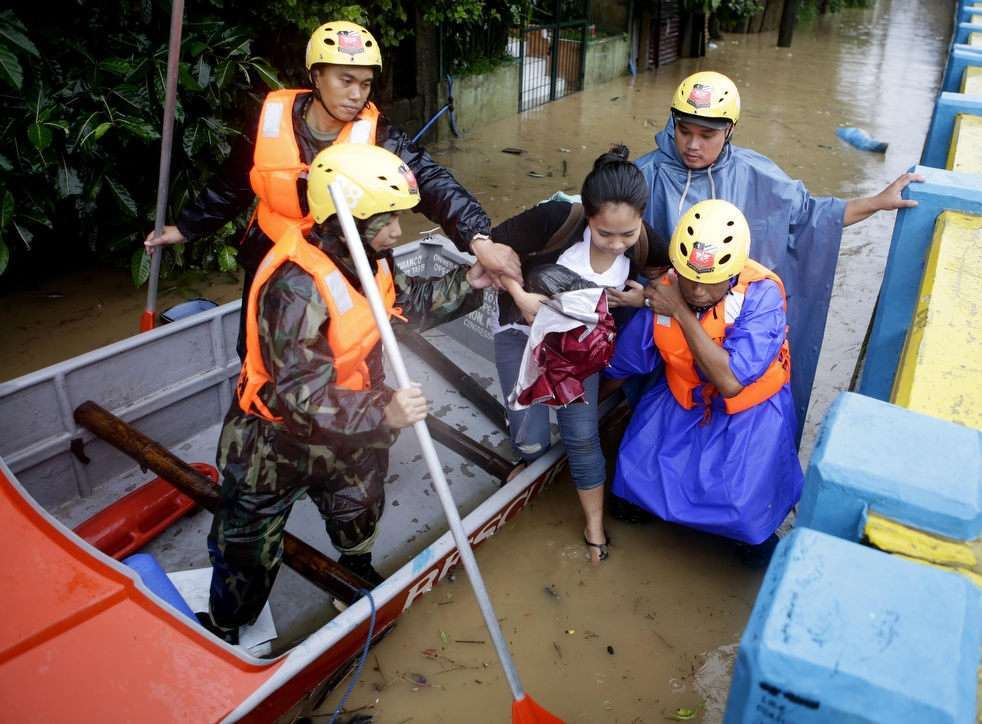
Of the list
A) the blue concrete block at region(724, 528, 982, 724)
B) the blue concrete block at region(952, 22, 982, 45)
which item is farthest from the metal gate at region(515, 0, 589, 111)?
the blue concrete block at region(724, 528, 982, 724)

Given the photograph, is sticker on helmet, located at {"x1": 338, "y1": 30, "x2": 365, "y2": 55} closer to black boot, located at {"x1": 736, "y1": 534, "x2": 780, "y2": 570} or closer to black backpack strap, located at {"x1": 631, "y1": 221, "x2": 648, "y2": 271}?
black backpack strap, located at {"x1": 631, "y1": 221, "x2": 648, "y2": 271}

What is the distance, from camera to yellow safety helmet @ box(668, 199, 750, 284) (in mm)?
2629

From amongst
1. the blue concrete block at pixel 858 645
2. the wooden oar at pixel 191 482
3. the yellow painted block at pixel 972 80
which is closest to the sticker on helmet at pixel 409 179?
the wooden oar at pixel 191 482

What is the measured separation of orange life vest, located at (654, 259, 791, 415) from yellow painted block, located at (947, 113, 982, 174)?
1129mm

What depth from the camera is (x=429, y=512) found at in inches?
143

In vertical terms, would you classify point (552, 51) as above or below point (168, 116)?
below

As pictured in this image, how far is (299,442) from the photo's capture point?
237 cm

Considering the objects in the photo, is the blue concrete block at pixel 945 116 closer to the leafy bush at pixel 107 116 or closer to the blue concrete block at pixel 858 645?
the blue concrete block at pixel 858 645

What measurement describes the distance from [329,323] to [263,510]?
670 millimetres

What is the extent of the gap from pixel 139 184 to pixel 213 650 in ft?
12.5

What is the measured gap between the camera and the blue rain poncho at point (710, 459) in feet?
9.98

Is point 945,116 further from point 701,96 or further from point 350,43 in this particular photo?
point 350,43

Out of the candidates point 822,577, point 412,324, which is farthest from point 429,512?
point 822,577

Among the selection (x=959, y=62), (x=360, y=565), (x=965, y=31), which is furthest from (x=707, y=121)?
(x=965, y=31)
